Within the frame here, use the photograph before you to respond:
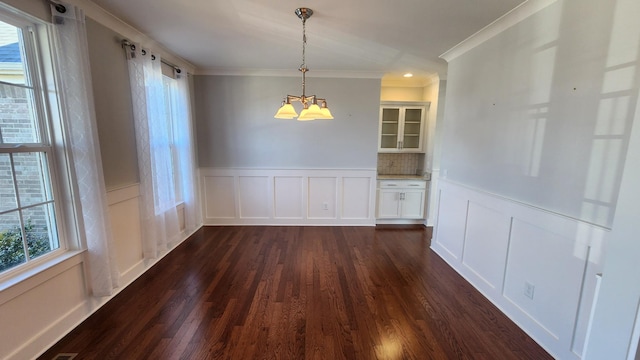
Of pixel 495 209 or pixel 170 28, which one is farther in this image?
pixel 170 28

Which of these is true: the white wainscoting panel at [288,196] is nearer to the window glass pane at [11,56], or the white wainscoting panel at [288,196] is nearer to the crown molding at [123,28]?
the crown molding at [123,28]

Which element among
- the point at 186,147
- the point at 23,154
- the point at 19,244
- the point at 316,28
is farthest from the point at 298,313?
the point at 186,147

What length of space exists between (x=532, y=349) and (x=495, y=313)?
39 centimetres

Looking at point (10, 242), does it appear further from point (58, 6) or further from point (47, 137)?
point (58, 6)

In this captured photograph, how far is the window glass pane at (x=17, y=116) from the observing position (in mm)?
1616

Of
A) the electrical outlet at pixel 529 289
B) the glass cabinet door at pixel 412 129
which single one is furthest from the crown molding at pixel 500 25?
the electrical outlet at pixel 529 289

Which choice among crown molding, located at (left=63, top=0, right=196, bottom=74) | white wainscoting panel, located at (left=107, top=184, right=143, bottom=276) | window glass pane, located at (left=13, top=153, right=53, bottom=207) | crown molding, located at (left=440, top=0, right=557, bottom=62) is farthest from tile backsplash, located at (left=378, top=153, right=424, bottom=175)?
window glass pane, located at (left=13, top=153, right=53, bottom=207)

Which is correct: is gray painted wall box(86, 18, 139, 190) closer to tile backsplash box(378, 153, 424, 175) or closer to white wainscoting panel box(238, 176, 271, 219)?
white wainscoting panel box(238, 176, 271, 219)

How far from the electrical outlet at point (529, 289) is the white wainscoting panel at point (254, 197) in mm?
3505

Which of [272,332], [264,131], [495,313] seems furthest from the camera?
[264,131]

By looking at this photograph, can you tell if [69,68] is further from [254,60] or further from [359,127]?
[359,127]

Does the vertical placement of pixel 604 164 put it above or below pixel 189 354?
above

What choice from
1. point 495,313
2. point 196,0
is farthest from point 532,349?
point 196,0

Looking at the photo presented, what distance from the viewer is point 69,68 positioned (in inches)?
74.1
